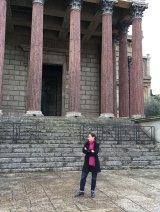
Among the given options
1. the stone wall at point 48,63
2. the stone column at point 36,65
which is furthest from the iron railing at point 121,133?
the stone wall at point 48,63

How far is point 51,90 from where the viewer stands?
28359 millimetres

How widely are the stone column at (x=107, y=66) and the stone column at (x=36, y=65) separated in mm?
4191

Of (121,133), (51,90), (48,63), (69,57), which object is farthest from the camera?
(51,90)

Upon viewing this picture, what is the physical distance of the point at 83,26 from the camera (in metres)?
26.8

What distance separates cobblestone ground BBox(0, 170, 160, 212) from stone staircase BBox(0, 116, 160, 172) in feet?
3.48

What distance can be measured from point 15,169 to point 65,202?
5.03 meters

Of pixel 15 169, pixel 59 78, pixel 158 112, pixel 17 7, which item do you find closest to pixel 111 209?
pixel 15 169

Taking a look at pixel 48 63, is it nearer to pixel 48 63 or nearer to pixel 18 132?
pixel 48 63

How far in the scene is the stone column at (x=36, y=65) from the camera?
1966cm

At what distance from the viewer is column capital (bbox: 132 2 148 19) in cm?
2278

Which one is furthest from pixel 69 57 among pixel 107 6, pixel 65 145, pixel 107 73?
pixel 65 145

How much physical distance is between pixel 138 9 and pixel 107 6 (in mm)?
2320

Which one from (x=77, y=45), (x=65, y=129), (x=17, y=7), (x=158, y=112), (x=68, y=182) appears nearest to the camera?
(x=68, y=182)

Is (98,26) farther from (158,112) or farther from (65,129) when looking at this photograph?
(158,112)
